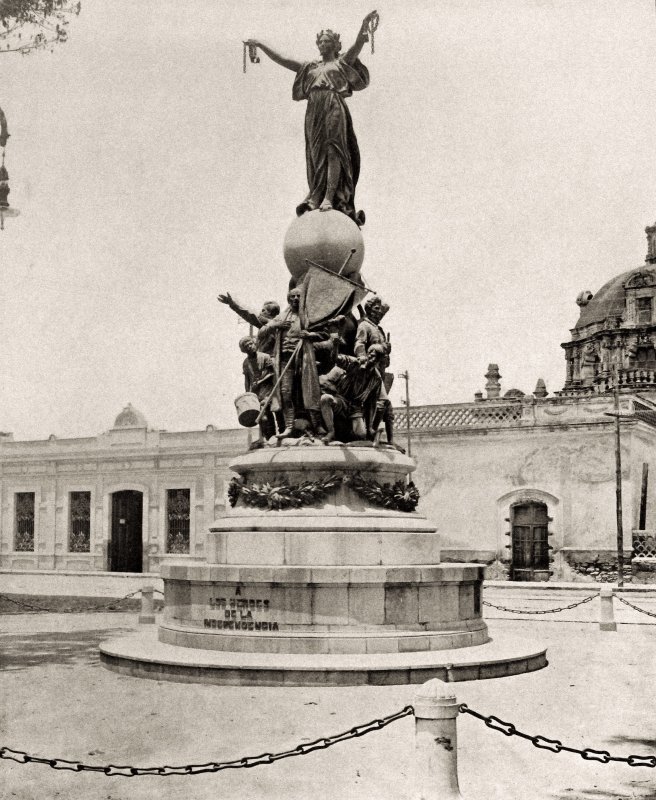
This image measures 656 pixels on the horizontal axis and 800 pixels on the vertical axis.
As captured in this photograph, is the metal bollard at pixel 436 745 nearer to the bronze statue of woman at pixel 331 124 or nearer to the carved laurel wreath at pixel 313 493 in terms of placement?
the carved laurel wreath at pixel 313 493

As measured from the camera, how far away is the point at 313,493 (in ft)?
38.0

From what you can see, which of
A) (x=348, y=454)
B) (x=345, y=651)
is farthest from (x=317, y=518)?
(x=345, y=651)

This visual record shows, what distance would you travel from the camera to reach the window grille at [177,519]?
36.6m

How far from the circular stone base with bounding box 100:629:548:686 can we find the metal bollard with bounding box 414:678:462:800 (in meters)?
4.13

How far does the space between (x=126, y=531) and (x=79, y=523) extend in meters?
1.90

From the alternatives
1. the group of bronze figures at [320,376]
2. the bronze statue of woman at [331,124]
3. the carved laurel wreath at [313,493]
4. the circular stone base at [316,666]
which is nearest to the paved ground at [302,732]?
the circular stone base at [316,666]

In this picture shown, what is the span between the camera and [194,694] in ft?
29.2

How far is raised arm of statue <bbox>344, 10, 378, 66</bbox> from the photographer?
529 inches

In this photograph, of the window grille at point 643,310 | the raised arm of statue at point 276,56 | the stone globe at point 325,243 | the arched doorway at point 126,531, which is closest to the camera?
the stone globe at point 325,243

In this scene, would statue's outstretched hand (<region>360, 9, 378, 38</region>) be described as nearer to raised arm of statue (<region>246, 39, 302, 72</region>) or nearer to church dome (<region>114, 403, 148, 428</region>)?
raised arm of statue (<region>246, 39, 302, 72</region>)

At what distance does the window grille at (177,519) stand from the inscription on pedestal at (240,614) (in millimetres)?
26167

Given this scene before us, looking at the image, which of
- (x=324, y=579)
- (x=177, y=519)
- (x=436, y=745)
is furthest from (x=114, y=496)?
(x=436, y=745)

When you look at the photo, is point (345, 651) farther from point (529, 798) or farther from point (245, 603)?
point (529, 798)

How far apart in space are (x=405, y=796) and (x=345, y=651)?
4.21 metres
